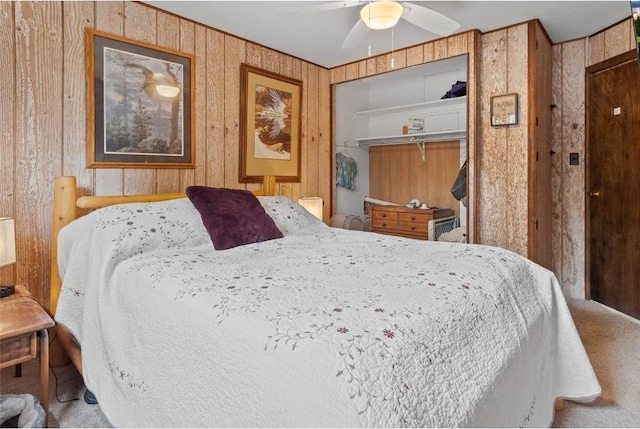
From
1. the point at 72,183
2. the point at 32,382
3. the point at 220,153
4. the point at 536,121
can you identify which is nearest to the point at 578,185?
the point at 536,121

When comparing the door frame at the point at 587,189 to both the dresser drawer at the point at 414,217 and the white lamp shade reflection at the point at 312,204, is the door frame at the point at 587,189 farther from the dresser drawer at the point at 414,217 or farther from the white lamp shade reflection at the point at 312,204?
the white lamp shade reflection at the point at 312,204

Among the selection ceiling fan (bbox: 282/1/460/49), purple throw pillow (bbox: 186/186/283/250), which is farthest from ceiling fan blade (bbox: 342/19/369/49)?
purple throw pillow (bbox: 186/186/283/250)

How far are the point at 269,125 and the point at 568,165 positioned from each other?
9.10 ft

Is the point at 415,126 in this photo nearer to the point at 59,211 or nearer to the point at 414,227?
the point at 414,227

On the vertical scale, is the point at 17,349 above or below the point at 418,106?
below

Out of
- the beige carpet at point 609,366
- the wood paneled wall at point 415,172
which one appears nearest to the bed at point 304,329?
the beige carpet at point 609,366

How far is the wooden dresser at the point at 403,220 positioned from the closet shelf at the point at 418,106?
3.86 feet

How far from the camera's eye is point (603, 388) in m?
1.93

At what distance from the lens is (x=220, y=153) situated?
2961 millimetres

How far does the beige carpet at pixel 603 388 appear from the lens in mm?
1664

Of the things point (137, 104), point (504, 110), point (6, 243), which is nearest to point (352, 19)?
point (504, 110)

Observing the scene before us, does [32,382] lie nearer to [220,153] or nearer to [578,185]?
[220,153]

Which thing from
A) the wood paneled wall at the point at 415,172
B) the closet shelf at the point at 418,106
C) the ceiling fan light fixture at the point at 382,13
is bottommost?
the wood paneled wall at the point at 415,172

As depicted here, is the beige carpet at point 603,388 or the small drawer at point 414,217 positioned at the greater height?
the small drawer at point 414,217
